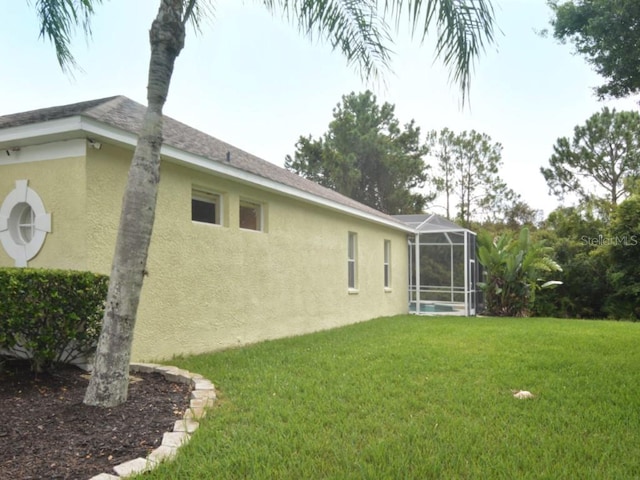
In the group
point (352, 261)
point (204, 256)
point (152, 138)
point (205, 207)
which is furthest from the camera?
point (352, 261)

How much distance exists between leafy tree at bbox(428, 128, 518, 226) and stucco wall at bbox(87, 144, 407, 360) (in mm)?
21541

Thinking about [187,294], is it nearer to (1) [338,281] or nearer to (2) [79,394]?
(2) [79,394]

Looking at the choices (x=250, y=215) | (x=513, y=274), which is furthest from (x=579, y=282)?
(x=250, y=215)

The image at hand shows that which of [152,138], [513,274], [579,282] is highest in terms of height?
[152,138]

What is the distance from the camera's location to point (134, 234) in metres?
4.14

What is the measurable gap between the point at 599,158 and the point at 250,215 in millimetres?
22689

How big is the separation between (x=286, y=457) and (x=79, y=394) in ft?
8.17

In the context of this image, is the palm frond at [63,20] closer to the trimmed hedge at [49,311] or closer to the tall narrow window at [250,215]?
the trimmed hedge at [49,311]

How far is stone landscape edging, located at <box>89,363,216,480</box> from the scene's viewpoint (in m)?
2.92

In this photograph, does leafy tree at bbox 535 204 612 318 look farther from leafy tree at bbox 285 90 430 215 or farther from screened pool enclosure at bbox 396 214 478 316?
leafy tree at bbox 285 90 430 215

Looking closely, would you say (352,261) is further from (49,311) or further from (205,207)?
(49,311)

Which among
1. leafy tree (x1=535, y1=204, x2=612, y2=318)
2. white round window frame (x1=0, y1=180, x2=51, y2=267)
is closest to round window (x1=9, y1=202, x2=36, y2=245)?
white round window frame (x1=0, y1=180, x2=51, y2=267)

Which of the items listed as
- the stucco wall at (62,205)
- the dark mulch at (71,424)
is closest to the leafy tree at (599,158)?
the stucco wall at (62,205)

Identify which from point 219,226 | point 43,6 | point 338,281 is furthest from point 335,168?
point 43,6
